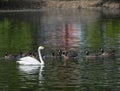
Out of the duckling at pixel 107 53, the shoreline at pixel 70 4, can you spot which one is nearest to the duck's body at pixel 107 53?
the duckling at pixel 107 53

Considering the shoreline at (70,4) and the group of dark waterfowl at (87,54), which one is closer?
the group of dark waterfowl at (87,54)

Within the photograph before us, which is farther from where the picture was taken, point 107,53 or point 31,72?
point 107,53

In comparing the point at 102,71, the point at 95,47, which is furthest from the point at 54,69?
the point at 95,47

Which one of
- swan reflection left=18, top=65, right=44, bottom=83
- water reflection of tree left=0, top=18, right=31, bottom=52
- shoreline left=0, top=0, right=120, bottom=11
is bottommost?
swan reflection left=18, top=65, right=44, bottom=83

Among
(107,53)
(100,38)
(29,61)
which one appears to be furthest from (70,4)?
(29,61)

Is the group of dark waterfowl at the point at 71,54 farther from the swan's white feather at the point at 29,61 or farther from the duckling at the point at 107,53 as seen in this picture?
the swan's white feather at the point at 29,61

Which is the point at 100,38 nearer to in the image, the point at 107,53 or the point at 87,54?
the point at 107,53

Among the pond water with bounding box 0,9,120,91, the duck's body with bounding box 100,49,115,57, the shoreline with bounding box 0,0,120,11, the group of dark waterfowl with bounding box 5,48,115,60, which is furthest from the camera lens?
the shoreline with bounding box 0,0,120,11

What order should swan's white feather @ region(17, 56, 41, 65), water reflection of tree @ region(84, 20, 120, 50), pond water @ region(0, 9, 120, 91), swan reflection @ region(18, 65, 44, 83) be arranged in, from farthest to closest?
1. water reflection of tree @ region(84, 20, 120, 50)
2. swan's white feather @ region(17, 56, 41, 65)
3. swan reflection @ region(18, 65, 44, 83)
4. pond water @ region(0, 9, 120, 91)

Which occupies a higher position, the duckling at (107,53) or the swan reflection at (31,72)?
the duckling at (107,53)

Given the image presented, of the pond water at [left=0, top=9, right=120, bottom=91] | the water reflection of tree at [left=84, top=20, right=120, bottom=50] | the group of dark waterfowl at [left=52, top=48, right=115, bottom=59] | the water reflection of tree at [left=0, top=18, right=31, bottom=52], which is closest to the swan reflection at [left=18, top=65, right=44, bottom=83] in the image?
the pond water at [left=0, top=9, right=120, bottom=91]

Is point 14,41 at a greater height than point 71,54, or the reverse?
point 14,41

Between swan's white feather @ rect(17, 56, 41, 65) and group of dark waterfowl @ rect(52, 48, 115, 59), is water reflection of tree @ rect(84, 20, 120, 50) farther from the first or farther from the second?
swan's white feather @ rect(17, 56, 41, 65)

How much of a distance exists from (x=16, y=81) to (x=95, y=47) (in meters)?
15.9
